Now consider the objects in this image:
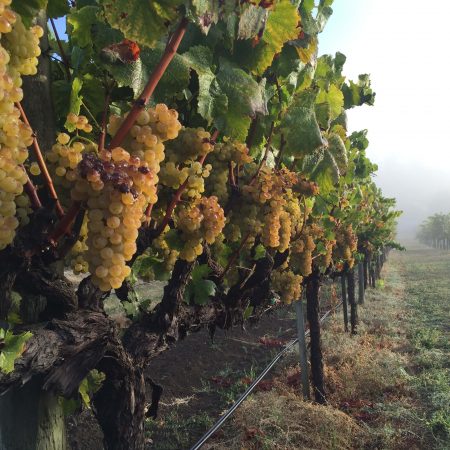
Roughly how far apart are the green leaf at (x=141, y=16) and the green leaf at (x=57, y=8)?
678 millimetres

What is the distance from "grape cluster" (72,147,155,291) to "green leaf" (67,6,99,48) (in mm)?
804

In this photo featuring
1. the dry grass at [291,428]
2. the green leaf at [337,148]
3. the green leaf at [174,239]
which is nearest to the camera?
the green leaf at [174,239]

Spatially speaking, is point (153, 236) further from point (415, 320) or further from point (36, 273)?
point (415, 320)

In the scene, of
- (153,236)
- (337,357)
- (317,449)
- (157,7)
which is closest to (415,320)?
(337,357)

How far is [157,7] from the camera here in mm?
1503

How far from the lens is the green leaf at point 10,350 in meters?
1.59

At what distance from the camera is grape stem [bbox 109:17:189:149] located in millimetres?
1418

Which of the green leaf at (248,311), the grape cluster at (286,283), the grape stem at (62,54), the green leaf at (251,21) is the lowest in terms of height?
the green leaf at (248,311)

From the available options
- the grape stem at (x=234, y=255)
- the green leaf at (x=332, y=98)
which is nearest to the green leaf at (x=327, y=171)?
the green leaf at (x=332, y=98)

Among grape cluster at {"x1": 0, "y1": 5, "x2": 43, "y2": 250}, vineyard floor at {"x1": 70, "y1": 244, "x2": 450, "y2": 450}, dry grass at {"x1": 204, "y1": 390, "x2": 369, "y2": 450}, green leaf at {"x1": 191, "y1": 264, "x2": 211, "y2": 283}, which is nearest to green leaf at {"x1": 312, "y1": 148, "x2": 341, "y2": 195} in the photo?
green leaf at {"x1": 191, "y1": 264, "x2": 211, "y2": 283}

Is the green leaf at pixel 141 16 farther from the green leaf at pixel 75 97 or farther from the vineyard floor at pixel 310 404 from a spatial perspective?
the vineyard floor at pixel 310 404

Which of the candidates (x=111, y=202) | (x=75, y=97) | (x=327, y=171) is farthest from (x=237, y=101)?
(x=327, y=171)

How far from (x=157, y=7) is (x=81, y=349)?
4.94 feet

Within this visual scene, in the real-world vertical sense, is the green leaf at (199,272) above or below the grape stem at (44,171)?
below
